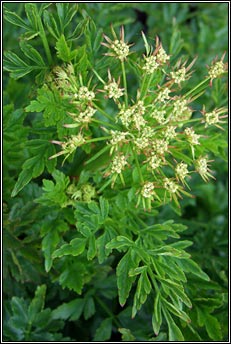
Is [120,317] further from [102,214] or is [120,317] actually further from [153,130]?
[153,130]

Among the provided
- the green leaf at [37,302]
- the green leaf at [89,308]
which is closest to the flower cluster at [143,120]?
the green leaf at [37,302]

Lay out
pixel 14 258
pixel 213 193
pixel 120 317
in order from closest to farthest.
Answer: pixel 14 258
pixel 120 317
pixel 213 193

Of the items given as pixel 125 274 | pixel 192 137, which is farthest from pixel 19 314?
pixel 192 137

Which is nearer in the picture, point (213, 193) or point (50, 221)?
point (50, 221)

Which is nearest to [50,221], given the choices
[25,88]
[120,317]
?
[120,317]

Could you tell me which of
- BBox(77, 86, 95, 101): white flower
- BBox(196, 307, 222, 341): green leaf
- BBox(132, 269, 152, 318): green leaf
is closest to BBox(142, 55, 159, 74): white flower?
BBox(77, 86, 95, 101): white flower

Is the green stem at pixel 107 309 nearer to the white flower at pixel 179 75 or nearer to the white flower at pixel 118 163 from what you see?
the white flower at pixel 118 163

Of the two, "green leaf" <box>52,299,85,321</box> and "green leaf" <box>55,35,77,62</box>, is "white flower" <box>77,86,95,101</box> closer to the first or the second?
"green leaf" <box>55,35,77,62</box>
